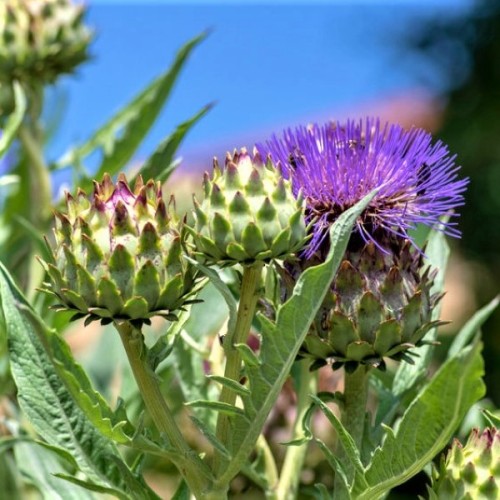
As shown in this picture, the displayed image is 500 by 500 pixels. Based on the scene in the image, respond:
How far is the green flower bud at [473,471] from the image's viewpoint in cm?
73

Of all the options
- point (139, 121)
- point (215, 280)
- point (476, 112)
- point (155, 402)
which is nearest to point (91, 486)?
point (155, 402)

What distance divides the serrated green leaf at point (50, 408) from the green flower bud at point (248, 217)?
15 cm

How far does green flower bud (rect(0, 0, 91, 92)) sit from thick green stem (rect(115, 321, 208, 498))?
0.71 metres

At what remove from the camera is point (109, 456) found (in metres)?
0.79

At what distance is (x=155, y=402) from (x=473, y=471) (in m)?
0.25

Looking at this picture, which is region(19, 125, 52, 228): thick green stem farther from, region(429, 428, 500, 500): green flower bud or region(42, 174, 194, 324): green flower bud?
region(429, 428, 500, 500): green flower bud

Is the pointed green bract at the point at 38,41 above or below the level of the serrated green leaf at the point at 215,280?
above

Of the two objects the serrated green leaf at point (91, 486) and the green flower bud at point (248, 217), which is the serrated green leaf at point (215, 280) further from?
the serrated green leaf at point (91, 486)

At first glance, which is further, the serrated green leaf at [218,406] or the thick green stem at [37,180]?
the thick green stem at [37,180]

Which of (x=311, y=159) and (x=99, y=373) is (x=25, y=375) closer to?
(x=311, y=159)

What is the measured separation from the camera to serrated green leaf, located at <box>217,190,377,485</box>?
672 mm

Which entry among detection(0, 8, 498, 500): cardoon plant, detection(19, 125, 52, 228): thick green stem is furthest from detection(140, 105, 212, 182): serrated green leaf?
detection(19, 125, 52, 228): thick green stem

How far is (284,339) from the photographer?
0.71 metres

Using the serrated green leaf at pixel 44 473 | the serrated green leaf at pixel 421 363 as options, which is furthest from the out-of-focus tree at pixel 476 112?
the serrated green leaf at pixel 44 473
